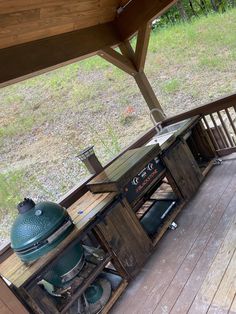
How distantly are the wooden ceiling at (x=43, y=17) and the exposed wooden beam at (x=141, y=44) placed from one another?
531 mm

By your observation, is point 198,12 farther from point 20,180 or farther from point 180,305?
point 180,305

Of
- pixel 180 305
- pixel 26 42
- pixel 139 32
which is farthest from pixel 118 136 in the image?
pixel 180 305

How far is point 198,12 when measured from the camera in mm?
10062

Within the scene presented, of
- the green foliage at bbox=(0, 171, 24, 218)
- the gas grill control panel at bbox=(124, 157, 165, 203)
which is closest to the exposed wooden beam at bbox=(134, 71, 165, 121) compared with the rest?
the gas grill control panel at bbox=(124, 157, 165, 203)

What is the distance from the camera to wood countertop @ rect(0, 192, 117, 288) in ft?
6.31

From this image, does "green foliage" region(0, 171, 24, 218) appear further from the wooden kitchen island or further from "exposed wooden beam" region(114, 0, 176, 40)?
"exposed wooden beam" region(114, 0, 176, 40)

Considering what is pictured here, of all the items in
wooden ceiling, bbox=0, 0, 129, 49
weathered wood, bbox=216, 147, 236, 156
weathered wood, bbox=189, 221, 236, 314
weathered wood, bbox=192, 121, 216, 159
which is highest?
wooden ceiling, bbox=0, 0, 129, 49

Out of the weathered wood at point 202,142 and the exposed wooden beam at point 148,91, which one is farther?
the exposed wooden beam at point 148,91

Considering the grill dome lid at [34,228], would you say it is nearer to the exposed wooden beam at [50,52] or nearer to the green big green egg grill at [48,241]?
the green big green egg grill at [48,241]

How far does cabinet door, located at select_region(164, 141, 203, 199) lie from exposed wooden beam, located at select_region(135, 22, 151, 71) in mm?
1446

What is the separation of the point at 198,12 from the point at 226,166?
830 centimetres

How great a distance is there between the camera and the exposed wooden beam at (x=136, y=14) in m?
3.51

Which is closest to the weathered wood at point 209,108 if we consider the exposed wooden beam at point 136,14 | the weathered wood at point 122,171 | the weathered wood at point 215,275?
the weathered wood at point 122,171

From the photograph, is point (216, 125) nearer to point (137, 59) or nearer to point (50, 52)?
point (137, 59)
